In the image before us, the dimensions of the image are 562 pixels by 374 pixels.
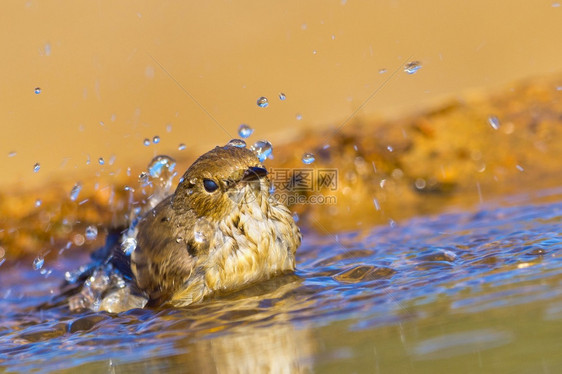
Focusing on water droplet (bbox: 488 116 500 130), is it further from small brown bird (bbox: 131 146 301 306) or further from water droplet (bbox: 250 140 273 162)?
small brown bird (bbox: 131 146 301 306)

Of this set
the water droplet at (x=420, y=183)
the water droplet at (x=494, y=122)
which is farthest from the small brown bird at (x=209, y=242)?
the water droplet at (x=494, y=122)

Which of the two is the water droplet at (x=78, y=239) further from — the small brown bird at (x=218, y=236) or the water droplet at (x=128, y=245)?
the small brown bird at (x=218, y=236)

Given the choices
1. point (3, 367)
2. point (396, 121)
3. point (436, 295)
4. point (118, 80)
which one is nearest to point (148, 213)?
point (3, 367)

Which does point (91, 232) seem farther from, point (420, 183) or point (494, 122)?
point (494, 122)

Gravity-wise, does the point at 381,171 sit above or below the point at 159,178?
below

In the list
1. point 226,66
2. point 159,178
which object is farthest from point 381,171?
point 226,66

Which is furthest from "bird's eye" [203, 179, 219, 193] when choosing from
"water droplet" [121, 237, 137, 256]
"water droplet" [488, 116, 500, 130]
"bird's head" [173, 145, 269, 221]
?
"water droplet" [488, 116, 500, 130]
